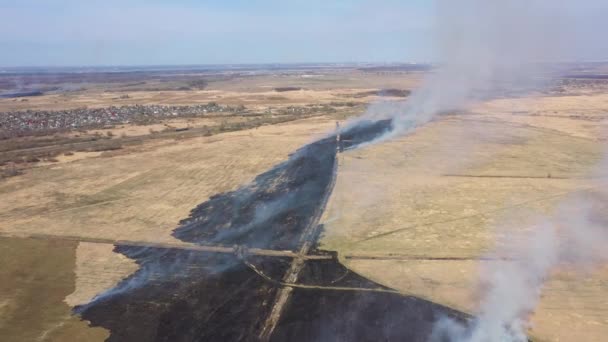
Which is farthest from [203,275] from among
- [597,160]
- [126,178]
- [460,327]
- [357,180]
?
[597,160]

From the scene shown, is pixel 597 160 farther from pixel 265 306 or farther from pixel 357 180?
pixel 265 306

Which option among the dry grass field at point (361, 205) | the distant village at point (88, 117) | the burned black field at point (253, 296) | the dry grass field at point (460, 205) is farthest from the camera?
the distant village at point (88, 117)

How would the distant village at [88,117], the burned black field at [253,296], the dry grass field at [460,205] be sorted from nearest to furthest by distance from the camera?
the burned black field at [253,296]
the dry grass field at [460,205]
the distant village at [88,117]

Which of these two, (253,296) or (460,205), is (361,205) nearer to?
(460,205)

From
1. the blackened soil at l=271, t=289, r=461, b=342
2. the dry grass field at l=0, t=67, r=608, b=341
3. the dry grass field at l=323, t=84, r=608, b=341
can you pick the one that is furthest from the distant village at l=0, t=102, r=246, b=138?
the blackened soil at l=271, t=289, r=461, b=342

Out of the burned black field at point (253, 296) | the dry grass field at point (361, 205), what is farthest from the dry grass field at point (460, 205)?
the burned black field at point (253, 296)

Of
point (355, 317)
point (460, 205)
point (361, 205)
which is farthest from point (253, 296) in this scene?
point (460, 205)

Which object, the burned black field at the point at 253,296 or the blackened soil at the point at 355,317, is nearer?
the blackened soil at the point at 355,317

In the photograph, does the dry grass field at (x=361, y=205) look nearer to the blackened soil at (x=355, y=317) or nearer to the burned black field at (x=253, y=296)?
the burned black field at (x=253, y=296)
